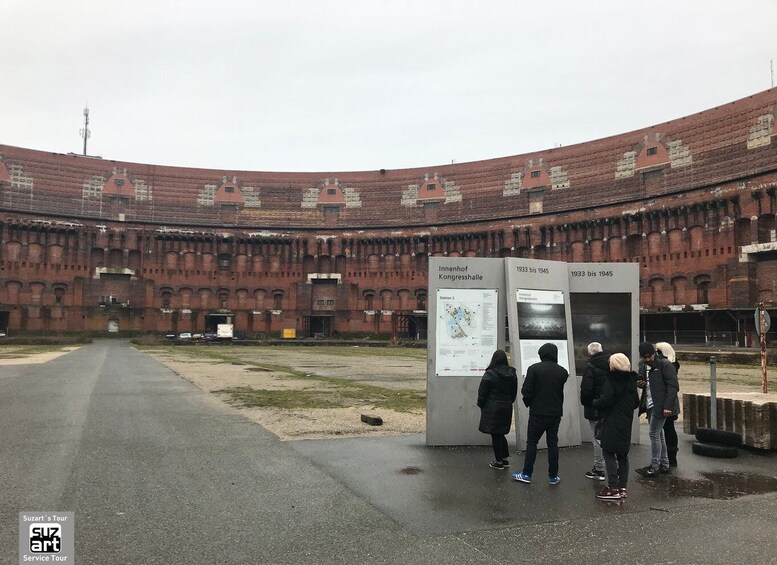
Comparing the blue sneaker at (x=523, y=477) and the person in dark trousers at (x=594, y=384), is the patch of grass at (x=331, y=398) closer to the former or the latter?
the blue sneaker at (x=523, y=477)

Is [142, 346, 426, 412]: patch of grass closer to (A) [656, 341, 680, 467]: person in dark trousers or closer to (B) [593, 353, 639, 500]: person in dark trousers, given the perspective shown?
(A) [656, 341, 680, 467]: person in dark trousers

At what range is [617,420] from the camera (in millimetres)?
7258

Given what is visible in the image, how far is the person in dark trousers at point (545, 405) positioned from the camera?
7676mm

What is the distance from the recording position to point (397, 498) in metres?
7.03

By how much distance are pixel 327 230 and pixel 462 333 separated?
Answer: 67352mm

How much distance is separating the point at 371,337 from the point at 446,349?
6227 cm

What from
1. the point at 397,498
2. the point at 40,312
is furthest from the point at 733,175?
the point at 40,312

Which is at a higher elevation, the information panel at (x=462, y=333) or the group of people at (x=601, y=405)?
the information panel at (x=462, y=333)

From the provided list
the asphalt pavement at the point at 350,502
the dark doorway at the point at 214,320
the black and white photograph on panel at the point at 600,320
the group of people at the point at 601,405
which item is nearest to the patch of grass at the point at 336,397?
the asphalt pavement at the point at 350,502

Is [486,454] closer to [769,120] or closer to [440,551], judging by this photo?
[440,551]

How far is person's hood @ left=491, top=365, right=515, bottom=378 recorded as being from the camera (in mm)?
8320

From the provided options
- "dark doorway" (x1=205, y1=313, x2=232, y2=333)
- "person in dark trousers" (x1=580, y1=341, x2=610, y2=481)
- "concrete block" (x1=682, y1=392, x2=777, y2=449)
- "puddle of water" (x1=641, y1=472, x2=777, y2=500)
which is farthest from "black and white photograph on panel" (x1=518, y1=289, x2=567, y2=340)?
"dark doorway" (x1=205, y1=313, x2=232, y2=333)

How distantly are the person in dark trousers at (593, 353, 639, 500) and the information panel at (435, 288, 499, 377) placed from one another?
2.89 metres

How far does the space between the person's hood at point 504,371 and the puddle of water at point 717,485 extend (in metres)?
2.24
